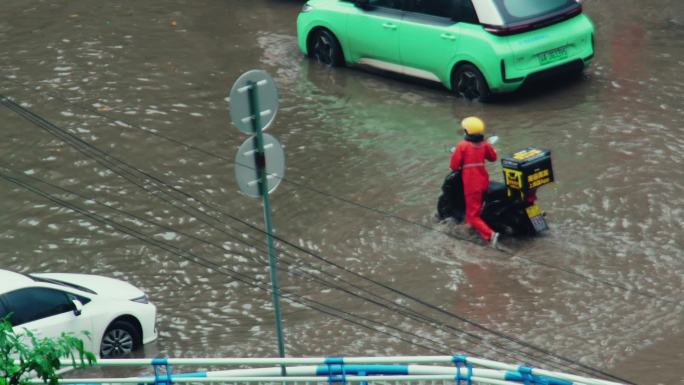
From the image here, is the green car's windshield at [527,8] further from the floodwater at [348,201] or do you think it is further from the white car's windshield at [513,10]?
the floodwater at [348,201]

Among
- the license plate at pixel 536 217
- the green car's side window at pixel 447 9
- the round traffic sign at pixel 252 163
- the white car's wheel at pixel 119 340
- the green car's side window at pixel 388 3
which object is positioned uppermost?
the round traffic sign at pixel 252 163

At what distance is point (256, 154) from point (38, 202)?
622 centimetres

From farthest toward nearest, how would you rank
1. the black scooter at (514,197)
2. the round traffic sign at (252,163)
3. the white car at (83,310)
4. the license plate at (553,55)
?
the license plate at (553,55), the black scooter at (514,197), the white car at (83,310), the round traffic sign at (252,163)

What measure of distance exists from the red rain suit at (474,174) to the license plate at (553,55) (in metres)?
3.80

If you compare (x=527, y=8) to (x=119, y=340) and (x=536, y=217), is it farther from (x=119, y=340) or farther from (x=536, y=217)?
(x=119, y=340)

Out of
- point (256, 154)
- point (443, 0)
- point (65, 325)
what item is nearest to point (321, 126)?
point (443, 0)

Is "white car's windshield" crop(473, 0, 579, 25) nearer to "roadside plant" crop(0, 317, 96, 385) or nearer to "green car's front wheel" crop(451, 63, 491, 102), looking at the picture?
"green car's front wheel" crop(451, 63, 491, 102)

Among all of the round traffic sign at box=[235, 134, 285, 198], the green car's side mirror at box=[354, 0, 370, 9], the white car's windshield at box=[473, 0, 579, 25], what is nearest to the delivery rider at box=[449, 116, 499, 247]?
the white car's windshield at box=[473, 0, 579, 25]

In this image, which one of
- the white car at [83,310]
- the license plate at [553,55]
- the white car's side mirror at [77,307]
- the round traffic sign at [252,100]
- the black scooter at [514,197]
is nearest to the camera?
the round traffic sign at [252,100]

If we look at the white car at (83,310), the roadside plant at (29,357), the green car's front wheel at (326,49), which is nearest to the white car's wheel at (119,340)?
the white car at (83,310)

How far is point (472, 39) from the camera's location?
16.5 m

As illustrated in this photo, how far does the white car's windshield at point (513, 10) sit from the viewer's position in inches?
640

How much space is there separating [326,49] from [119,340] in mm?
8054

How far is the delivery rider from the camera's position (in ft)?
42.7
